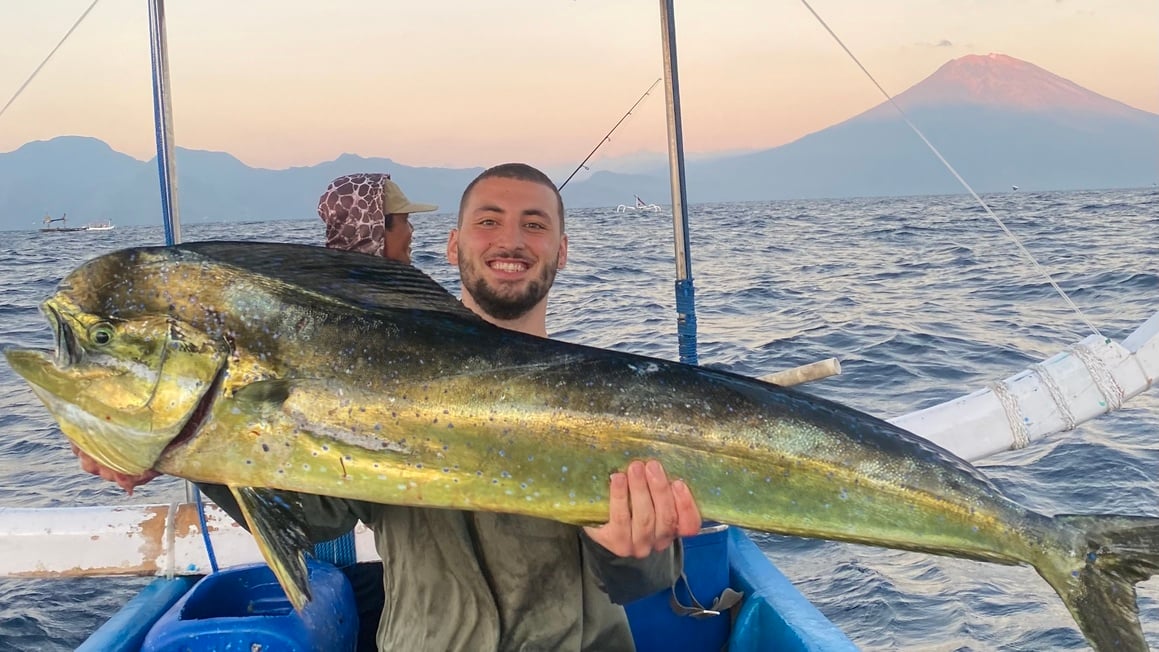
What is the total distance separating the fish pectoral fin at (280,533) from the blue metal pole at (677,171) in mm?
2973

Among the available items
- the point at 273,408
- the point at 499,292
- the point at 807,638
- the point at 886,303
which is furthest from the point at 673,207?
the point at 886,303

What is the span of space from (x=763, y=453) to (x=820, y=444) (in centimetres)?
14

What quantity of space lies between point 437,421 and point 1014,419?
3.64 meters

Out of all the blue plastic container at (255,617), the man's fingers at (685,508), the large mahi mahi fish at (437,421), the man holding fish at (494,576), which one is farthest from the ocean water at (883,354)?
the blue plastic container at (255,617)

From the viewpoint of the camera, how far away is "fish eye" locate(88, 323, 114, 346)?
1.88 metres

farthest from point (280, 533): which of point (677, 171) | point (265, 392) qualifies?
point (677, 171)

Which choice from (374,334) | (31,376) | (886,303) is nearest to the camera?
(31,376)

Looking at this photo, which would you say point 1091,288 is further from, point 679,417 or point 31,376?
point 31,376

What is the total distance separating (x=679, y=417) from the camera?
6.89 ft

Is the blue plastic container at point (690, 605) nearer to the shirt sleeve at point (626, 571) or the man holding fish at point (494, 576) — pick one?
the man holding fish at point (494, 576)

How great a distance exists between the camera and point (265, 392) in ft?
6.21

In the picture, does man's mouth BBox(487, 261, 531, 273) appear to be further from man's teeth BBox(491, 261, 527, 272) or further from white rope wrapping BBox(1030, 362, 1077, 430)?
white rope wrapping BBox(1030, 362, 1077, 430)

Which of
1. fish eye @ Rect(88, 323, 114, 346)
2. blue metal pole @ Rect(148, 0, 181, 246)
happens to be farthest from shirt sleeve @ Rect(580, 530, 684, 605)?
blue metal pole @ Rect(148, 0, 181, 246)

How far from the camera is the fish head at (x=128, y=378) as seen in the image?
6.11ft
